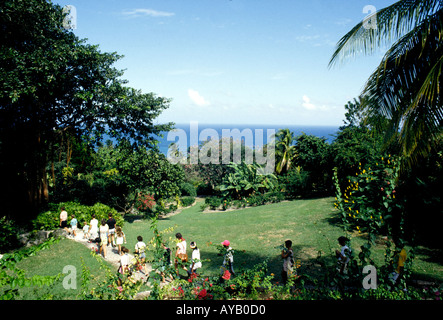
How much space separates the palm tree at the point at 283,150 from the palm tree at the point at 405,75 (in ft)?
82.7

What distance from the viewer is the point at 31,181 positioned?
14125 millimetres

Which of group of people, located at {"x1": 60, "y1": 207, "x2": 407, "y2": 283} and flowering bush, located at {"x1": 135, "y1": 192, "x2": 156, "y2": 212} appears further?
flowering bush, located at {"x1": 135, "y1": 192, "x2": 156, "y2": 212}

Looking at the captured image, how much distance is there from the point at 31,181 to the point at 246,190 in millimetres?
16247

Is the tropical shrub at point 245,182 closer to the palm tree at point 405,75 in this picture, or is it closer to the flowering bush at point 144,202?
the flowering bush at point 144,202

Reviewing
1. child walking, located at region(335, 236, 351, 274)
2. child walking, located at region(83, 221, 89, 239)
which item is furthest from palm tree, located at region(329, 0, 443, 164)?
child walking, located at region(83, 221, 89, 239)

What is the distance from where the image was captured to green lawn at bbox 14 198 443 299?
8242 millimetres

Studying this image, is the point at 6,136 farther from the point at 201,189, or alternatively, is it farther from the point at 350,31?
the point at 201,189

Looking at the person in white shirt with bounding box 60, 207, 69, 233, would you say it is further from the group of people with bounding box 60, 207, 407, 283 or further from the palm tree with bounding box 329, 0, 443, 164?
the palm tree with bounding box 329, 0, 443, 164

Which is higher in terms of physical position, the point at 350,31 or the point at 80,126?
the point at 350,31

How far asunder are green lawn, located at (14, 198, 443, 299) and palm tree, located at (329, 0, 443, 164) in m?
3.05

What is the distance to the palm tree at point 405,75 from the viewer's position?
577cm

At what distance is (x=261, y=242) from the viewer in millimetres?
11383

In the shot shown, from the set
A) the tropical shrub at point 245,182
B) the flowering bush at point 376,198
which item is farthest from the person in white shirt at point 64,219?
the tropical shrub at point 245,182

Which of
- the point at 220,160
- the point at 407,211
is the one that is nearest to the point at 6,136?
the point at 407,211
